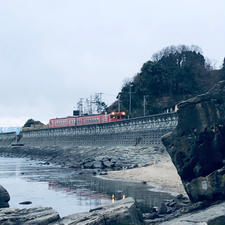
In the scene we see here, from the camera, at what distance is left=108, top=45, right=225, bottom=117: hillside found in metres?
88.6

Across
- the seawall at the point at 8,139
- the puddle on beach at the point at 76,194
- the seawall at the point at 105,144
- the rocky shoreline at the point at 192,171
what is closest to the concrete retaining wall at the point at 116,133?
the seawall at the point at 105,144

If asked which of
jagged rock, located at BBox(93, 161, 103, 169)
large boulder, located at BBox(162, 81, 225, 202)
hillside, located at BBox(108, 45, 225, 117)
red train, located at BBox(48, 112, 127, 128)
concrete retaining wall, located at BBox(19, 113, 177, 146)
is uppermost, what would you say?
hillside, located at BBox(108, 45, 225, 117)

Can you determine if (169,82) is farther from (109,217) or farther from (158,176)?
(109,217)

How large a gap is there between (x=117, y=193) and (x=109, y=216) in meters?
12.8

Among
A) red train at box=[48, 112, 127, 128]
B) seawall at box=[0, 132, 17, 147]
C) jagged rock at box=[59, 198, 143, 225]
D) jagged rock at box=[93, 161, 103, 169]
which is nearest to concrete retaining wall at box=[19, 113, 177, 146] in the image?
red train at box=[48, 112, 127, 128]

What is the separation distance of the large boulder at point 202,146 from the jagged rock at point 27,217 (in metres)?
5.37

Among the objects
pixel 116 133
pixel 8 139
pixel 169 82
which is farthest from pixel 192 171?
pixel 8 139

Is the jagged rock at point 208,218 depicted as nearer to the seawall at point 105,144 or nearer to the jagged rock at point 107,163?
the seawall at point 105,144

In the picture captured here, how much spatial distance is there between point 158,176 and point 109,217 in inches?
832

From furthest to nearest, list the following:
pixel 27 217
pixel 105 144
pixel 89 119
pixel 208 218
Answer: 1. pixel 89 119
2. pixel 105 144
3. pixel 27 217
4. pixel 208 218

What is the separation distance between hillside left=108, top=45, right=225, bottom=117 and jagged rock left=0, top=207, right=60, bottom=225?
72281 mm

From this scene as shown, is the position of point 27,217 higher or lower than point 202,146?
lower

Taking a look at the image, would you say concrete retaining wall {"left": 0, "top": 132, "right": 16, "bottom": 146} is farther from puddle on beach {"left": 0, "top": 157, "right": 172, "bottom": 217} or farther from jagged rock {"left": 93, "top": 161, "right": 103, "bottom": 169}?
puddle on beach {"left": 0, "top": 157, "right": 172, "bottom": 217}

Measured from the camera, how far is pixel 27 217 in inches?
538
